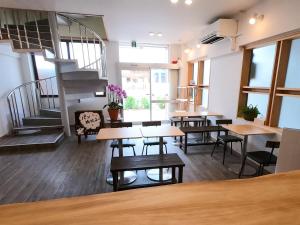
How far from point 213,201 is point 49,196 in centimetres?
258

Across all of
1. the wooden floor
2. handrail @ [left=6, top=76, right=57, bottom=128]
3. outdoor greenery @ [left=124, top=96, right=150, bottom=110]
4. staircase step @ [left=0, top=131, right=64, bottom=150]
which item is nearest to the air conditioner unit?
the wooden floor

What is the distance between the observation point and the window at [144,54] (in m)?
6.22

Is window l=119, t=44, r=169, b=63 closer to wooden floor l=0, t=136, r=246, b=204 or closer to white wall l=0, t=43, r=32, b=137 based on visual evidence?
white wall l=0, t=43, r=32, b=137

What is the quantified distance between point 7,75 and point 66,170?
12.2ft

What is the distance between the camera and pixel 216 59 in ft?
15.0

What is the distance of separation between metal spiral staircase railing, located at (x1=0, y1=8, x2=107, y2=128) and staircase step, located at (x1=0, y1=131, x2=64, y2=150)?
725 millimetres

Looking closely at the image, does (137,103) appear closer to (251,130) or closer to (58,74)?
(58,74)

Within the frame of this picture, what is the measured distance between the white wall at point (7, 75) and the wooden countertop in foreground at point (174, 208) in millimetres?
5324

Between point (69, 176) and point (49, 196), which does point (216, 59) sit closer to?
point (69, 176)

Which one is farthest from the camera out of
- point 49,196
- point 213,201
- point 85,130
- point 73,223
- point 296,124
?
point 85,130

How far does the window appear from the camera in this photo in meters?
6.22

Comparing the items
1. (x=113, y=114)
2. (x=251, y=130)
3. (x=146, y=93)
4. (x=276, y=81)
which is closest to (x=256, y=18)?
(x=276, y=81)

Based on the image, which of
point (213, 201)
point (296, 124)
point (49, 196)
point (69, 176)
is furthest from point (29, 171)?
point (296, 124)

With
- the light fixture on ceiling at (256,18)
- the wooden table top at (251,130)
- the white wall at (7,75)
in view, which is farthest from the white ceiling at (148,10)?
the wooden table top at (251,130)
